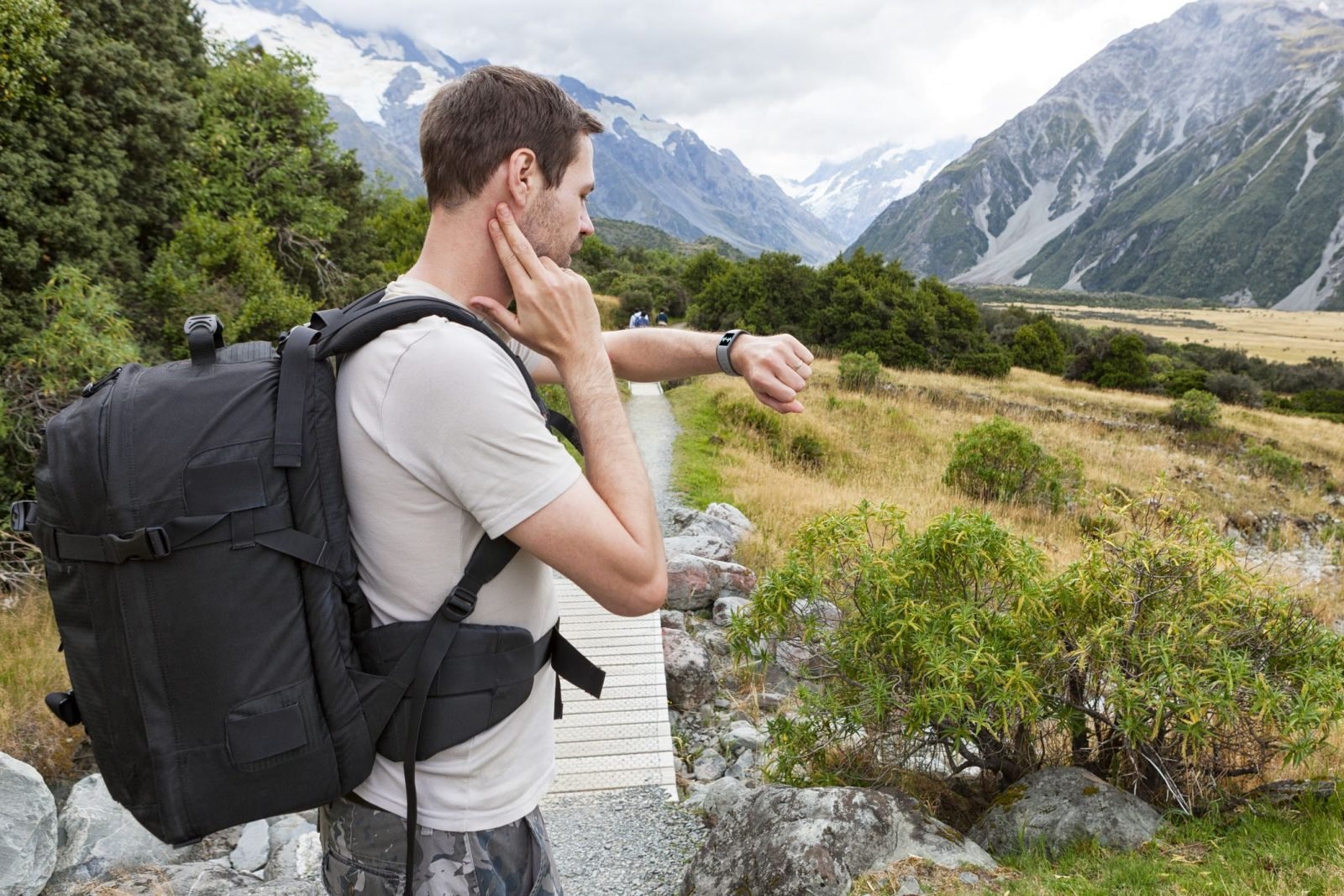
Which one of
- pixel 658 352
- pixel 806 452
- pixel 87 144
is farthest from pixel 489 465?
pixel 806 452

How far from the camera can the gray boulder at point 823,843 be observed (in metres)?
2.86

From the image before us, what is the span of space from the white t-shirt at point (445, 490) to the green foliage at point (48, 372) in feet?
23.9

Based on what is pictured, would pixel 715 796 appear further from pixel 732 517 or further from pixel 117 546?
pixel 732 517

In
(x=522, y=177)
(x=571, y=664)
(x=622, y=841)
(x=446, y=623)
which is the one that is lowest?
(x=622, y=841)

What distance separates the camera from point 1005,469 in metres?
11.5

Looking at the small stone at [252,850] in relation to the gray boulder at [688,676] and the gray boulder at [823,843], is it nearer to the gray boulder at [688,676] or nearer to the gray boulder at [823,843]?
the gray boulder at [823,843]

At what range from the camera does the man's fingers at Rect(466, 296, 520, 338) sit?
141 centimetres

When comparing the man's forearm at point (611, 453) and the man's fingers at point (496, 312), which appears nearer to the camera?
the man's forearm at point (611, 453)

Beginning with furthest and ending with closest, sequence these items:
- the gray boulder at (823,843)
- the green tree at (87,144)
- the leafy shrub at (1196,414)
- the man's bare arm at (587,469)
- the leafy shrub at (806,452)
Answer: the leafy shrub at (1196,414)
the leafy shrub at (806,452)
the green tree at (87,144)
the gray boulder at (823,843)
the man's bare arm at (587,469)

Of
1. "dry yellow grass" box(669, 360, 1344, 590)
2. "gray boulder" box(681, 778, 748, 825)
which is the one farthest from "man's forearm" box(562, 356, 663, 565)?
"dry yellow grass" box(669, 360, 1344, 590)

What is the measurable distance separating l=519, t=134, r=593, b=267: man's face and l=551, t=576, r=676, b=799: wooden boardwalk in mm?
3826

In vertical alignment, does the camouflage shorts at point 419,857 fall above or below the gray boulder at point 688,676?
above

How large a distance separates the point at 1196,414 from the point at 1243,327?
94.0m

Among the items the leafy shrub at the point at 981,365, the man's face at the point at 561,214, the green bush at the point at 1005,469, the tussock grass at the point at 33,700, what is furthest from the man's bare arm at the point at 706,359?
the leafy shrub at the point at 981,365
